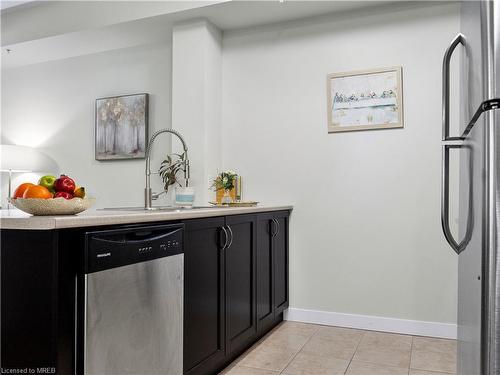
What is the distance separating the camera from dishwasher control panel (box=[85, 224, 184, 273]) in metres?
1.26

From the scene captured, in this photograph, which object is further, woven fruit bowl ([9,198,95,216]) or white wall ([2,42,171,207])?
white wall ([2,42,171,207])

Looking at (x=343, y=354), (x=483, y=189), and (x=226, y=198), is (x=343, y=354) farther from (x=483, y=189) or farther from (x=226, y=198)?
(x=483, y=189)

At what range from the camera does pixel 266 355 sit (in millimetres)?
2443

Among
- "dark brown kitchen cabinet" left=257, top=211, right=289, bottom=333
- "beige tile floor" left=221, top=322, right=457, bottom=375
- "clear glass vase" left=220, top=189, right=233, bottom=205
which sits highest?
"clear glass vase" left=220, top=189, right=233, bottom=205

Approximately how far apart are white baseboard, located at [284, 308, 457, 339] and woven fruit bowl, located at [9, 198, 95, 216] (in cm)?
223

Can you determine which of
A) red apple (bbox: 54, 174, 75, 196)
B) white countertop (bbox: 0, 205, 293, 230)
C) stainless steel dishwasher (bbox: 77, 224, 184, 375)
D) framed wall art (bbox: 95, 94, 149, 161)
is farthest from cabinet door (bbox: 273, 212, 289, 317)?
red apple (bbox: 54, 174, 75, 196)

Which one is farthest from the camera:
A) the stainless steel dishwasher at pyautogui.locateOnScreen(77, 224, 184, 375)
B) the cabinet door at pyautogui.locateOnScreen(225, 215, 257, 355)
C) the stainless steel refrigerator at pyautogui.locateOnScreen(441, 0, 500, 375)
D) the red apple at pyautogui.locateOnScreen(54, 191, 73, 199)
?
the cabinet door at pyautogui.locateOnScreen(225, 215, 257, 355)

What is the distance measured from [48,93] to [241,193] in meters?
2.48

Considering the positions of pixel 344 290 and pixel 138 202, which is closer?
pixel 344 290

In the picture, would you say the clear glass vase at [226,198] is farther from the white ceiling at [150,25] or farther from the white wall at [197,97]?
the white ceiling at [150,25]

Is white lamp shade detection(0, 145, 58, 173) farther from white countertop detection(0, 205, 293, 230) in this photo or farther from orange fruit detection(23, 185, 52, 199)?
orange fruit detection(23, 185, 52, 199)

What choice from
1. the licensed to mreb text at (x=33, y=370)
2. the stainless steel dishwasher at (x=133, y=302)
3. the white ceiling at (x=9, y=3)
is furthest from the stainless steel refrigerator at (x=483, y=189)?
the white ceiling at (x=9, y=3)

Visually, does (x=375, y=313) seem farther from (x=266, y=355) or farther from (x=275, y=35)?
(x=275, y=35)

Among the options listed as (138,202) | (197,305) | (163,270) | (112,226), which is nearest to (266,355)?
(197,305)
